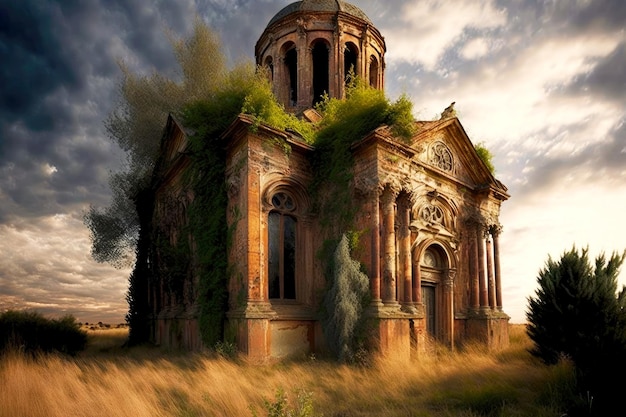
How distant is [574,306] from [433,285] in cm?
536

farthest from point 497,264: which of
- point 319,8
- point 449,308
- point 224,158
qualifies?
point 319,8

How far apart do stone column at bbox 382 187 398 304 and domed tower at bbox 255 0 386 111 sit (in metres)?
7.92

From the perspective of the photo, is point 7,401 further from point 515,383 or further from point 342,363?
point 515,383

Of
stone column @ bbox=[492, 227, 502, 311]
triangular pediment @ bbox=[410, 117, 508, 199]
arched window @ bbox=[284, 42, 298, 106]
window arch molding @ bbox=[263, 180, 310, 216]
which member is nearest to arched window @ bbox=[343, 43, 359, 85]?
arched window @ bbox=[284, 42, 298, 106]

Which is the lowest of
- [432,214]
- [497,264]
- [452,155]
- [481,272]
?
[481,272]

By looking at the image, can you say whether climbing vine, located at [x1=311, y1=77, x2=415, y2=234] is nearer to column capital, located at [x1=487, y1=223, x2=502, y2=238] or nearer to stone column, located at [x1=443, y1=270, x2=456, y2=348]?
stone column, located at [x1=443, y1=270, x2=456, y2=348]

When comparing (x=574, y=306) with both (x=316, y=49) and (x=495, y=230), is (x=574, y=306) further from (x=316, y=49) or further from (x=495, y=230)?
(x=316, y=49)

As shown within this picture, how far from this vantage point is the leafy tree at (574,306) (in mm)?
9938

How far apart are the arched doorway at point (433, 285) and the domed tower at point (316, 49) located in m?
8.40

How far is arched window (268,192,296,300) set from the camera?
13391 mm

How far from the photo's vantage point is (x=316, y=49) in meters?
20.7

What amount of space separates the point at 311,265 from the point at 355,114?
5121mm

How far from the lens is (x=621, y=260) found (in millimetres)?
10938

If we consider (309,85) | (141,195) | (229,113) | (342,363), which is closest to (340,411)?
(342,363)
